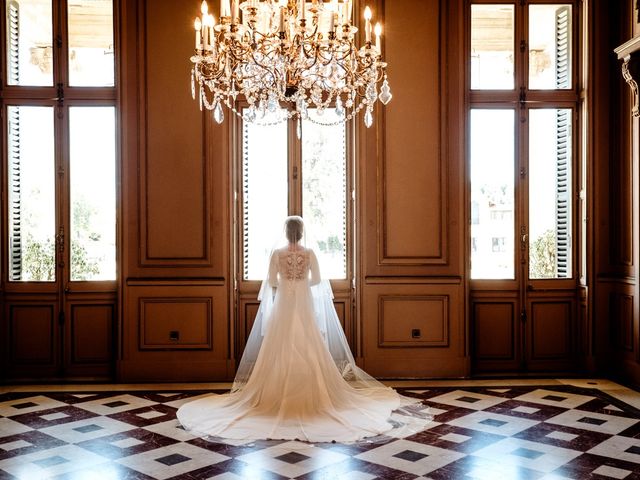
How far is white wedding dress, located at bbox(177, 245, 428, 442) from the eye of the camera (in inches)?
172

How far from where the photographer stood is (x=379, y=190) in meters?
5.99

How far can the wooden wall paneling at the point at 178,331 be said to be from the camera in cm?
591

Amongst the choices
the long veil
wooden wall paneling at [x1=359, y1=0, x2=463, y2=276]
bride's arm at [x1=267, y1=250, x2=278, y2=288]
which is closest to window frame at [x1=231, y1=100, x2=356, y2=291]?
wooden wall paneling at [x1=359, y1=0, x2=463, y2=276]

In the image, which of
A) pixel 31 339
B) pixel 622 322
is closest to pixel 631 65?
pixel 622 322

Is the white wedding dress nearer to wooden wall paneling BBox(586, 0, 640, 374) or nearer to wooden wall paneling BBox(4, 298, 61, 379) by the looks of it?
wooden wall paneling BBox(4, 298, 61, 379)

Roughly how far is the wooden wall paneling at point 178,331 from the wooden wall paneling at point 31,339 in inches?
28.9

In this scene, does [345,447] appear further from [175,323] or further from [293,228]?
[175,323]

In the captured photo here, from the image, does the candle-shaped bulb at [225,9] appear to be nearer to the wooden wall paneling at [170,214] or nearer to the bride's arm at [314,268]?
the bride's arm at [314,268]

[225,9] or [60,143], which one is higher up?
[225,9]

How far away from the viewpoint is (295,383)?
4668 mm

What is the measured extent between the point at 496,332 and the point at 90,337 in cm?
377

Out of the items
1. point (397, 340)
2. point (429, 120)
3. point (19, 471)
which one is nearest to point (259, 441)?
point (19, 471)

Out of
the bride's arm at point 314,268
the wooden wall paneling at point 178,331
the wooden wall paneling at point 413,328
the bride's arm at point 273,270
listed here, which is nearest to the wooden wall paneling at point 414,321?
the wooden wall paneling at point 413,328

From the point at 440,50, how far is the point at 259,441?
150 inches
